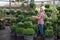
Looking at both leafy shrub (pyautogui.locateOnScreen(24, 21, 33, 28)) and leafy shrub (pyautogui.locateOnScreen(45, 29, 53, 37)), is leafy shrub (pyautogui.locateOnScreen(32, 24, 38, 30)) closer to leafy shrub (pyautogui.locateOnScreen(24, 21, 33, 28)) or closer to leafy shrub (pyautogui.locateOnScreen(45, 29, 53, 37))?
leafy shrub (pyautogui.locateOnScreen(24, 21, 33, 28))

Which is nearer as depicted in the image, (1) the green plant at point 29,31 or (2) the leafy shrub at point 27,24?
(1) the green plant at point 29,31

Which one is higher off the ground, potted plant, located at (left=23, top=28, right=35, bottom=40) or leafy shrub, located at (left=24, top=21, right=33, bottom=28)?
leafy shrub, located at (left=24, top=21, right=33, bottom=28)

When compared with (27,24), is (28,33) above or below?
below

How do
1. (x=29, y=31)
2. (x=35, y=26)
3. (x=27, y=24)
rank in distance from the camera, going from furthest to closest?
1. (x=35, y=26)
2. (x=27, y=24)
3. (x=29, y=31)

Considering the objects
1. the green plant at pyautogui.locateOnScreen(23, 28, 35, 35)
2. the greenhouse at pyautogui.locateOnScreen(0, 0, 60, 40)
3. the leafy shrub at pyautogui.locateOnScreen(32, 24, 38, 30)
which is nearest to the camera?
the green plant at pyautogui.locateOnScreen(23, 28, 35, 35)

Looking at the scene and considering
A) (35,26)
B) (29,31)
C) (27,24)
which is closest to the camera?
(29,31)

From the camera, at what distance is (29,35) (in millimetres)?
5391

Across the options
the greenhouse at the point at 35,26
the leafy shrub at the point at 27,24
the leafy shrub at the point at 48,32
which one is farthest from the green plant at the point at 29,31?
the leafy shrub at the point at 48,32

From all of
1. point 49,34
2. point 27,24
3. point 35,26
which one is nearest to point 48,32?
point 49,34

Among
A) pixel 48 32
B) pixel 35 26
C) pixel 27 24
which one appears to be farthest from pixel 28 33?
pixel 48 32

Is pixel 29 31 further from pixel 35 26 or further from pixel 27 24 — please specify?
pixel 35 26

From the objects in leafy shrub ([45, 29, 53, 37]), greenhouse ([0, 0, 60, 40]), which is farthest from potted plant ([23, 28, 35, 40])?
leafy shrub ([45, 29, 53, 37])

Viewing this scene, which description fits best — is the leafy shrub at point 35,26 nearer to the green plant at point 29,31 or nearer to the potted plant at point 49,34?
the green plant at point 29,31

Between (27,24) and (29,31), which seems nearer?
(29,31)
